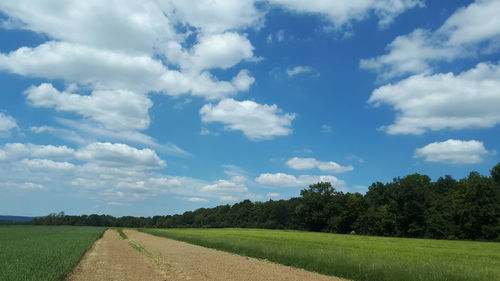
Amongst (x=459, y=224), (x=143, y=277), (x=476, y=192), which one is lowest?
(x=143, y=277)

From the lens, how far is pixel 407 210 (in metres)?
80.8

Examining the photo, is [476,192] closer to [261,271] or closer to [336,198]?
[336,198]

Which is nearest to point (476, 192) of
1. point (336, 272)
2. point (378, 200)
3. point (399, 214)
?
point (399, 214)

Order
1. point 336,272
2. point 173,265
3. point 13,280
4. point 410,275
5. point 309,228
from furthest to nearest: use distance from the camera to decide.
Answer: point 309,228, point 173,265, point 336,272, point 410,275, point 13,280

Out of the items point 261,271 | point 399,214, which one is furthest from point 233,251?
point 399,214

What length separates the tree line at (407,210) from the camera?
63.1 meters

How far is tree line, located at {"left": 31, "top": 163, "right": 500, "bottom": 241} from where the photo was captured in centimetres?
6309

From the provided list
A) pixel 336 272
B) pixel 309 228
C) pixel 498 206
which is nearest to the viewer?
pixel 336 272

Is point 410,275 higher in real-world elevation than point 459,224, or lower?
lower

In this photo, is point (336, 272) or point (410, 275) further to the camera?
point (336, 272)

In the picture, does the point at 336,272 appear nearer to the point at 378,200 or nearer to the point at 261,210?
the point at 378,200

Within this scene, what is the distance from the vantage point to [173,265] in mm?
23203

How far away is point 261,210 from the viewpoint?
15588 cm

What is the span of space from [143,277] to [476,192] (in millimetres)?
62447
